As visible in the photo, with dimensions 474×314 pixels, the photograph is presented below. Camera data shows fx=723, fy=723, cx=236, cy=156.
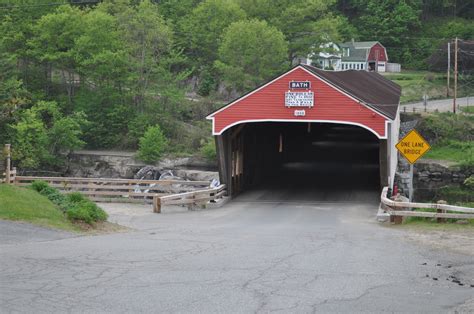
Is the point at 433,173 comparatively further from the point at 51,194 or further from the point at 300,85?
the point at 51,194

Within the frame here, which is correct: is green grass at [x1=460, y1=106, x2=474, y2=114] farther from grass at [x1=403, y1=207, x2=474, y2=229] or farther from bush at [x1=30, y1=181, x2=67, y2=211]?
bush at [x1=30, y1=181, x2=67, y2=211]

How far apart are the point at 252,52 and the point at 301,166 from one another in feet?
54.8

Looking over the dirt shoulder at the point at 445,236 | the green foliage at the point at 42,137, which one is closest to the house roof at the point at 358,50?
the green foliage at the point at 42,137

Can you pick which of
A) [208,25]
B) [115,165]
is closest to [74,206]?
[115,165]

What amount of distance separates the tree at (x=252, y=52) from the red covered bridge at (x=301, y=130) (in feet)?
28.7

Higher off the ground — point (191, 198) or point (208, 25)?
point (208, 25)

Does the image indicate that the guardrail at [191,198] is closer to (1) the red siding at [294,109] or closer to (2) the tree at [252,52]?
(1) the red siding at [294,109]

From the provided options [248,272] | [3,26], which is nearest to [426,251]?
[248,272]

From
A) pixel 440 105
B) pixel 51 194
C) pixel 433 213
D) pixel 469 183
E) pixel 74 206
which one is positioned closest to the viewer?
pixel 74 206

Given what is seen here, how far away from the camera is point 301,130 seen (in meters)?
50.8

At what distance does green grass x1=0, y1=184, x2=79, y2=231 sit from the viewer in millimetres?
17406

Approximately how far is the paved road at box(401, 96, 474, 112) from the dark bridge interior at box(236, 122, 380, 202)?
7477mm

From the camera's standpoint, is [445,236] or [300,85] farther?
[300,85]

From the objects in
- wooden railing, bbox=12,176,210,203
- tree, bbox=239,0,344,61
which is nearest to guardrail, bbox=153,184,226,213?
wooden railing, bbox=12,176,210,203
